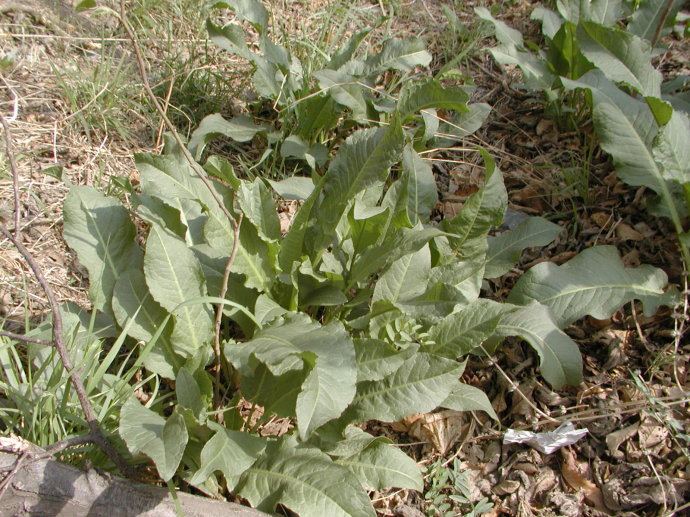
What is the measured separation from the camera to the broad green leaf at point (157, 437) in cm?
148

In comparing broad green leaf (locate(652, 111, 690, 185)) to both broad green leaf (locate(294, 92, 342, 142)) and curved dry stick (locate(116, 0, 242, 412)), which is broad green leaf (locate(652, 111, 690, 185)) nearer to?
broad green leaf (locate(294, 92, 342, 142))

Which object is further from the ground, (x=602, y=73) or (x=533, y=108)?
(x=602, y=73)

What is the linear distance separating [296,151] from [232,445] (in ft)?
4.78

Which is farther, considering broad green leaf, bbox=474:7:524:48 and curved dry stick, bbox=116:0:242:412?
broad green leaf, bbox=474:7:524:48

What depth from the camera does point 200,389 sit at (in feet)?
6.26

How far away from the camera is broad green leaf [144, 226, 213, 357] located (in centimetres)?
192

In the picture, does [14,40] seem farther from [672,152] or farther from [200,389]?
[672,152]

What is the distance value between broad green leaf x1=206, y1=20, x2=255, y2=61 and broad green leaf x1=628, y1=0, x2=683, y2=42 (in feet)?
6.59

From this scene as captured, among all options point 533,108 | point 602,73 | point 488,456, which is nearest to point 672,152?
point 602,73

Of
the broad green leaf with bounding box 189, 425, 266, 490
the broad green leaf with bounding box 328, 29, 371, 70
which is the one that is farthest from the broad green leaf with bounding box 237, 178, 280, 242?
the broad green leaf with bounding box 328, 29, 371, 70

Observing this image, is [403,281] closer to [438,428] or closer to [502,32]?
[438,428]

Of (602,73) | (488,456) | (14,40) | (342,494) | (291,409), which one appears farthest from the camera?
(14,40)

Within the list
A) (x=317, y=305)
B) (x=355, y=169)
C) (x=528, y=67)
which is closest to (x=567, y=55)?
(x=528, y=67)

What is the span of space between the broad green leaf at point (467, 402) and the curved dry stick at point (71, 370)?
39.8 inches
